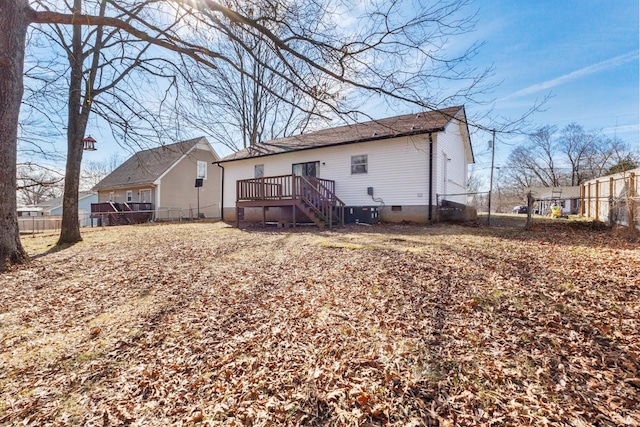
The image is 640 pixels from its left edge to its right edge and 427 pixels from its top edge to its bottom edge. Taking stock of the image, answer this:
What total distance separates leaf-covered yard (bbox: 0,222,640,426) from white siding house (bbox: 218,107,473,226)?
6798 mm

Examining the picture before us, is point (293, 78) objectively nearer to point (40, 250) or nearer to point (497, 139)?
point (497, 139)

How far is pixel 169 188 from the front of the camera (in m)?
21.1

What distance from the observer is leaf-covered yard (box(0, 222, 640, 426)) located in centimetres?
197

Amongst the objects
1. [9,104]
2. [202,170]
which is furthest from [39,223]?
[9,104]

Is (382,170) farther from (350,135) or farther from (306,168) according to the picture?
(306,168)

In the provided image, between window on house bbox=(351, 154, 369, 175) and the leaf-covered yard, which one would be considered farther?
window on house bbox=(351, 154, 369, 175)

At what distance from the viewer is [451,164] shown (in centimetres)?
1361

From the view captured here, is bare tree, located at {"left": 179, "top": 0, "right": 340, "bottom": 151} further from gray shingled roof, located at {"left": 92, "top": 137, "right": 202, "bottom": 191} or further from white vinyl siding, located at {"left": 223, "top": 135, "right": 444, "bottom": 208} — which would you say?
gray shingled roof, located at {"left": 92, "top": 137, "right": 202, "bottom": 191}

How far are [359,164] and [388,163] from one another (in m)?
1.35

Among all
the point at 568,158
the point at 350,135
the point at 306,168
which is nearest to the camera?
the point at 350,135

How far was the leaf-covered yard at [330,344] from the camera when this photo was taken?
1971 millimetres

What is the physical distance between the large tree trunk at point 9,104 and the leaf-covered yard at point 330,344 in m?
0.77

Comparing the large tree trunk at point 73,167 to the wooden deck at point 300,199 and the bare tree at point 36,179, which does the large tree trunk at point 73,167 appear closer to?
the bare tree at point 36,179

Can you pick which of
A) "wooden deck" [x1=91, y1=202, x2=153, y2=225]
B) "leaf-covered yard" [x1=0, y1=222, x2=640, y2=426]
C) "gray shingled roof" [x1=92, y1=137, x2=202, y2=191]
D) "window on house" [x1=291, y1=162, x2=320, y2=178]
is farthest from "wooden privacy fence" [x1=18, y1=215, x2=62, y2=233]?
"leaf-covered yard" [x1=0, y1=222, x2=640, y2=426]
